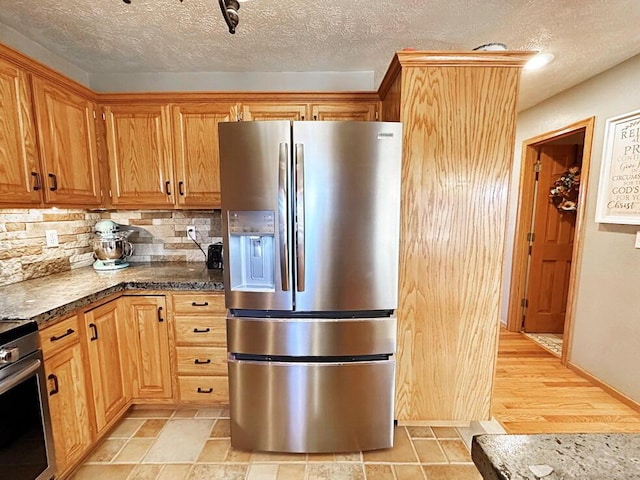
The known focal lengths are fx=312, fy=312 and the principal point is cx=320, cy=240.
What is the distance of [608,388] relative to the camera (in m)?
2.32

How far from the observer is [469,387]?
1.86 metres

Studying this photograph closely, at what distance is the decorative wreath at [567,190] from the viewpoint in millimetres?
3010

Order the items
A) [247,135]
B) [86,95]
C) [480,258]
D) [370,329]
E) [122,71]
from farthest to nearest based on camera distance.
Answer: [122,71] → [86,95] → [480,258] → [370,329] → [247,135]

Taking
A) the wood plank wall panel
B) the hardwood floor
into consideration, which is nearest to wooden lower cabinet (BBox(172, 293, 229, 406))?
the wood plank wall panel

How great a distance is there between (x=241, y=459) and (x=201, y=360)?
62cm

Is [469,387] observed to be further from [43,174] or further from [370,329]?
[43,174]

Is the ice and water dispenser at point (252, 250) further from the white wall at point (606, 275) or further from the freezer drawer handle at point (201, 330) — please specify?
the white wall at point (606, 275)

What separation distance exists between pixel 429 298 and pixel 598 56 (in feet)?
6.79

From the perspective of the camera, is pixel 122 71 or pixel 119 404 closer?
pixel 119 404

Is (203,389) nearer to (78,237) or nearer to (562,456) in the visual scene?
(78,237)

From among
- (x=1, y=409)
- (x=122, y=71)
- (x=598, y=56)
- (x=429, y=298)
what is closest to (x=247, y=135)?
(x=429, y=298)

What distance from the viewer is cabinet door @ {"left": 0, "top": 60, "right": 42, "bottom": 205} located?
61.7 inches

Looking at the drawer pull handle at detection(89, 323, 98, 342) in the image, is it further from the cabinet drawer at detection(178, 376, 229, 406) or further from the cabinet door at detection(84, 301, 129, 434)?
the cabinet drawer at detection(178, 376, 229, 406)

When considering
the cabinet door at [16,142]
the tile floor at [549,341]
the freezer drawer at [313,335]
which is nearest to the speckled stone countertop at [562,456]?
the freezer drawer at [313,335]
